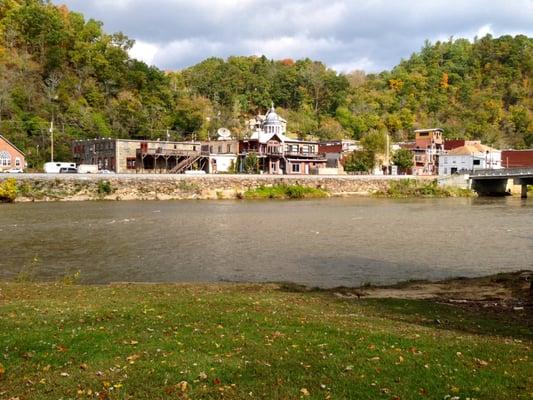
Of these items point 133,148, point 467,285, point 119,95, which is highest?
point 119,95

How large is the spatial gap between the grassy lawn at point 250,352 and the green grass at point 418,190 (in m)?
80.2

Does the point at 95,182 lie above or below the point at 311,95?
below

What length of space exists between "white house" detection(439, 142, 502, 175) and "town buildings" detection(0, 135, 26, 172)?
8592 cm

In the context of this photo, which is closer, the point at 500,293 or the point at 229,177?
the point at 500,293

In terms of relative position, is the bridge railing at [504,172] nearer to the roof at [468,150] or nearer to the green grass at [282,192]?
the roof at [468,150]

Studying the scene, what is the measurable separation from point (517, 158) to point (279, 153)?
6141 centimetres

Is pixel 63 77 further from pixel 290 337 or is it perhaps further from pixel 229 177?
pixel 290 337

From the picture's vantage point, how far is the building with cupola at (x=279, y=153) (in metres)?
103

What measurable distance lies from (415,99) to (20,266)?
173720 mm

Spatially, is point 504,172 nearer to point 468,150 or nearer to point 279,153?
point 468,150

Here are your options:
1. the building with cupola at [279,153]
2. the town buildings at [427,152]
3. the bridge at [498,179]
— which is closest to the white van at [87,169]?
the building with cupola at [279,153]

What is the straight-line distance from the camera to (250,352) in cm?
1025

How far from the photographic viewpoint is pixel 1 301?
1523 centimetres

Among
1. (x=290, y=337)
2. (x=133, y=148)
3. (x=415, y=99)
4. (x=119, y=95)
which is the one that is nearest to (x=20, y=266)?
(x=290, y=337)
